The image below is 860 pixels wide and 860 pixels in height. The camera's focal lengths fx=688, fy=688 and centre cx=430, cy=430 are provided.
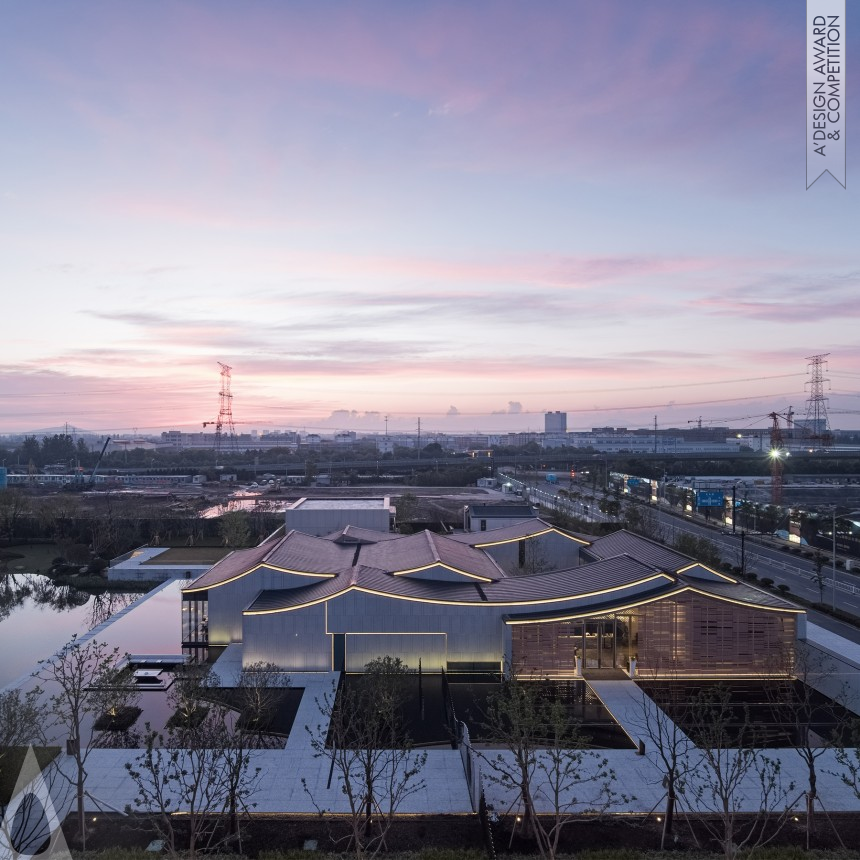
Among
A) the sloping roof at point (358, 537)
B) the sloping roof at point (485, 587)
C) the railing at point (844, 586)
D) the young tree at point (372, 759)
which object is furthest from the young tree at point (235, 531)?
the railing at point (844, 586)

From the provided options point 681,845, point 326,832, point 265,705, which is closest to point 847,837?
point 681,845

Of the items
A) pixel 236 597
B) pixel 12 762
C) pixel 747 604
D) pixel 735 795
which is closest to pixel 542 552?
pixel 747 604

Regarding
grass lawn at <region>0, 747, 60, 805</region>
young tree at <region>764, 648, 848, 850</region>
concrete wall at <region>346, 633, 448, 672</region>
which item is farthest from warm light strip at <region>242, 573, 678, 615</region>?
grass lawn at <region>0, 747, 60, 805</region>

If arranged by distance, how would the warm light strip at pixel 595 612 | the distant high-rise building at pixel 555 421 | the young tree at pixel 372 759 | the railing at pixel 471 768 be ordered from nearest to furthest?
the young tree at pixel 372 759 → the railing at pixel 471 768 → the warm light strip at pixel 595 612 → the distant high-rise building at pixel 555 421

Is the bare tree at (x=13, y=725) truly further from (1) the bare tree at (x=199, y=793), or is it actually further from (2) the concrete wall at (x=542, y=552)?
(2) the concrete wall at (x=542, y=552)

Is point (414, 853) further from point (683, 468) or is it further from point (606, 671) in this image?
point (683, 468)
